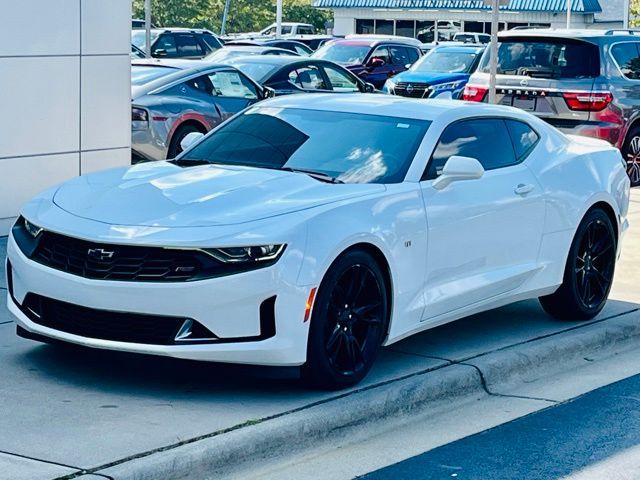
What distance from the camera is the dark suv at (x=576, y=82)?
16.1 meters

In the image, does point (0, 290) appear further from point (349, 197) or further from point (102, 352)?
point (349, 197)

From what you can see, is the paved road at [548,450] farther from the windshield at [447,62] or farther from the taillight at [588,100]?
the windshield at [447,62]

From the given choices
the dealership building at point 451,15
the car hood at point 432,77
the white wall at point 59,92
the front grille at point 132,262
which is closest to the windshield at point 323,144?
the front grille at point 132,262

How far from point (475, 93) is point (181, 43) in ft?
63.7

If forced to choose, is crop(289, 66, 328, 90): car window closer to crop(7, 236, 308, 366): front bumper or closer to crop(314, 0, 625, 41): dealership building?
crop(7, 236, 308, 366): front bumper

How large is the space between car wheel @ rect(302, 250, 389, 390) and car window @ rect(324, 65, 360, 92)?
46.6 ft

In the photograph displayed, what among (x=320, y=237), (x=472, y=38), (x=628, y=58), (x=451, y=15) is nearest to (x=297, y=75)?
(x=628, y=58)

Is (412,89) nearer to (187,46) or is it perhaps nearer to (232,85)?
(232,85)

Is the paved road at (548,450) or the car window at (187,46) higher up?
the car window at (187,46)

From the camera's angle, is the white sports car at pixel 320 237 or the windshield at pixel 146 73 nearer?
the white sports car at pixel 320 237

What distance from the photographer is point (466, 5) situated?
62594 mm

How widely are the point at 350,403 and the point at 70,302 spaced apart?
1429 millimetres

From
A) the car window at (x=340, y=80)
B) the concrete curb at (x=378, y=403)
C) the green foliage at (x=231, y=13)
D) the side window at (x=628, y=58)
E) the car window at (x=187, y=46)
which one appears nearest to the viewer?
the concrete curb at (x=378, y=403)

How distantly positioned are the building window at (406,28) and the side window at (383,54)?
114 ft
